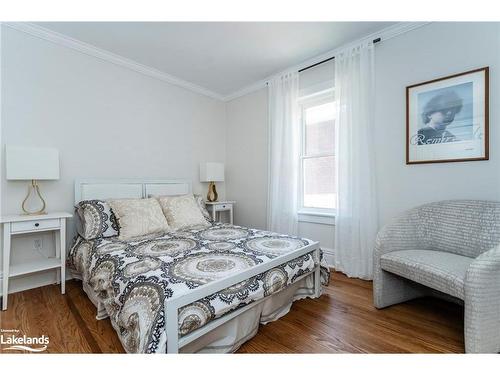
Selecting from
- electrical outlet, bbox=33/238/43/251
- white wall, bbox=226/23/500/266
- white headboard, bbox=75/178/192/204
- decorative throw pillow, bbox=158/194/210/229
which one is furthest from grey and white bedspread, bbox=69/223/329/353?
white wall, bbox=226/23/500/266

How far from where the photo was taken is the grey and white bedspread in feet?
3.76

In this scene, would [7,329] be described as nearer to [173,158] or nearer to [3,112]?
[3,112]

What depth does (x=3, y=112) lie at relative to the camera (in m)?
2.13

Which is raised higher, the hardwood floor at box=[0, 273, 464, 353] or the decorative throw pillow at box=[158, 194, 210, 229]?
the decorative throw pillow at box=[158, 194, 210, 229]

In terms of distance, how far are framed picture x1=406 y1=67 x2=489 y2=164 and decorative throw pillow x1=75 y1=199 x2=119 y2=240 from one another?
2.96 meters

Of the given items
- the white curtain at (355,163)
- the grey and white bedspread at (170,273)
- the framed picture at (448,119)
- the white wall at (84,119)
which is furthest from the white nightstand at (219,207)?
the framed picture at (448,119)

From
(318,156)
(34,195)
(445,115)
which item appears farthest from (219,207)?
(445,115)

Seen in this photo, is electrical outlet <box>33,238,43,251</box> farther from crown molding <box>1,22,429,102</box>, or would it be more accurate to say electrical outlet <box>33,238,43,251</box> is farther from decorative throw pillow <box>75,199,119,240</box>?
crown molding <box>1,22,429,102</box>

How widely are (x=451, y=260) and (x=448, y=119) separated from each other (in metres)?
1.23

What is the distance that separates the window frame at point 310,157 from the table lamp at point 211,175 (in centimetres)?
128

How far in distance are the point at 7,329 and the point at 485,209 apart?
3535mm

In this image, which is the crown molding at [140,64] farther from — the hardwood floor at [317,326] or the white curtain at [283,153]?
the hardwood floor at [317,326]

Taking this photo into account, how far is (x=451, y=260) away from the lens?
64.6 inches
